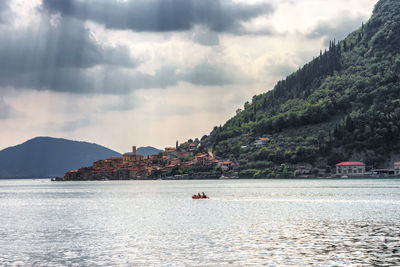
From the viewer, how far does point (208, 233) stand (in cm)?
5456

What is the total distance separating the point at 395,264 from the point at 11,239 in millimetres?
34421

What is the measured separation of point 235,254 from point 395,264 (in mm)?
11142

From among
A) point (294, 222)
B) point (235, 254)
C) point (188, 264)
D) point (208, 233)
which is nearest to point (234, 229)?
point (208, 233)

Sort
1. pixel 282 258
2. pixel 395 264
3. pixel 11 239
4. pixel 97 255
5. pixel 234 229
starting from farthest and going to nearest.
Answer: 1. pixel 234 229
2. pixel 11 239
3. pixel 97 255
4. pixel 282 258
5. pixel 395 264

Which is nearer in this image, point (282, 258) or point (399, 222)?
point (282, 258)

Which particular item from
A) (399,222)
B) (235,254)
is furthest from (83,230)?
(399,222)

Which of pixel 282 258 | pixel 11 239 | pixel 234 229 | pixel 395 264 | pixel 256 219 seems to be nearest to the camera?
pixel 395 264

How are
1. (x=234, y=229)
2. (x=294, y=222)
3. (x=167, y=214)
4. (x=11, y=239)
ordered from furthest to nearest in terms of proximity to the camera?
(x=167, y=214), (x=294, y=222), (x=234, y=229), (x=11, y=239)

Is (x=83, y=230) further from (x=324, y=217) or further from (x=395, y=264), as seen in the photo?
(x=395, y=264)

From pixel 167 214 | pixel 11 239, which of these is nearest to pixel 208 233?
pixel 11 239

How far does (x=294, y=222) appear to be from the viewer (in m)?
63.2

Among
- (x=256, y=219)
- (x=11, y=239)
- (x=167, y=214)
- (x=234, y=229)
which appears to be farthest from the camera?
(x=167, y=214)

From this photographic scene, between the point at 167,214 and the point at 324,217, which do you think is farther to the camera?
the point at 167,214

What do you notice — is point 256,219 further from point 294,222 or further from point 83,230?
point 83,230
